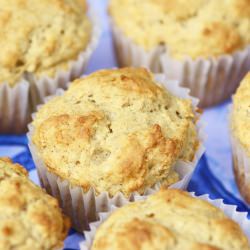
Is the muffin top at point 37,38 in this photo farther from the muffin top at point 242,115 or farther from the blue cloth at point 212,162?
the muffin top at point 242,115

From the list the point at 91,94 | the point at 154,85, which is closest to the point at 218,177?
the point at 154,85

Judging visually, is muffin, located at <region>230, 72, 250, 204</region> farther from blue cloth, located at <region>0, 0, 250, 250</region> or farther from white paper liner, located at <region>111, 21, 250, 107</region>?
white paper liner, located at <region>111, 21, 250, 107</region>

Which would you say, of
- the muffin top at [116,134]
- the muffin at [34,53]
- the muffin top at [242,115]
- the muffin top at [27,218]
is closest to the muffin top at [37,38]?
the muffin at [34,53]

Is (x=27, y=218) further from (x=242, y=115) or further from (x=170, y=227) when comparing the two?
(x=242, y=115)

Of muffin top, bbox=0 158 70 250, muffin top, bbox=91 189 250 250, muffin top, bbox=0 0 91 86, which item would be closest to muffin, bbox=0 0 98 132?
muffin top, bbox=0 0 91 86

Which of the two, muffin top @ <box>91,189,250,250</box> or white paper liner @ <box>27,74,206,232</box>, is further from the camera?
white paper liner @ <box>27,74,206,232</box>

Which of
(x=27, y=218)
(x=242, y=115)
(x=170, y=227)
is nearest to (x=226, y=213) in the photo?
(x=170, y=227)
